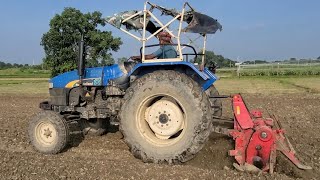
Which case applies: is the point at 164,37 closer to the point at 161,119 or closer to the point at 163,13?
the point at 163,13

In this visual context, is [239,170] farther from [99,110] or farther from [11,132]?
[11,132]

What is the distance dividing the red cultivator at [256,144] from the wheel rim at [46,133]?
3.02 m

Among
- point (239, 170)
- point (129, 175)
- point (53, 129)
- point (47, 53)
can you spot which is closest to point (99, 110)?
point (53, 129)

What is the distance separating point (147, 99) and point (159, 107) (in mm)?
242

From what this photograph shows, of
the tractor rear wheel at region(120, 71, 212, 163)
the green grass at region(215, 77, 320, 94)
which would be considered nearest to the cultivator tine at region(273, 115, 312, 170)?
the tractor rear wheel at region(120, 71, 212, 163)

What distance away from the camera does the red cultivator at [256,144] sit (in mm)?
5395

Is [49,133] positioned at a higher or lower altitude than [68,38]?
lower

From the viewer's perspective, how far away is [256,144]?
5465mm

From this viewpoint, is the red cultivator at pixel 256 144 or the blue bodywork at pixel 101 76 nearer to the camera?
the red cultivator at pixel 256 144

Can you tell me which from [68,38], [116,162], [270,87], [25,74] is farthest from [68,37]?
[25,74]

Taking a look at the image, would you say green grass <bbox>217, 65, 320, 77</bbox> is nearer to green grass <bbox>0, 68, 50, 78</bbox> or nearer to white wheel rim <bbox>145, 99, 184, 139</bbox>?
green grass <bbox>0, 68, 50, 78</bbox>

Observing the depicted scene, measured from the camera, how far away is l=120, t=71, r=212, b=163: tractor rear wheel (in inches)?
218

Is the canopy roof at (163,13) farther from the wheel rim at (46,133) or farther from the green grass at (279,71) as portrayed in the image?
the green grass at (279,71)

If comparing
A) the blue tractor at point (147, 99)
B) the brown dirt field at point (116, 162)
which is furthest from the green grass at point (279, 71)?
the blue tractor at point (147, 99)
